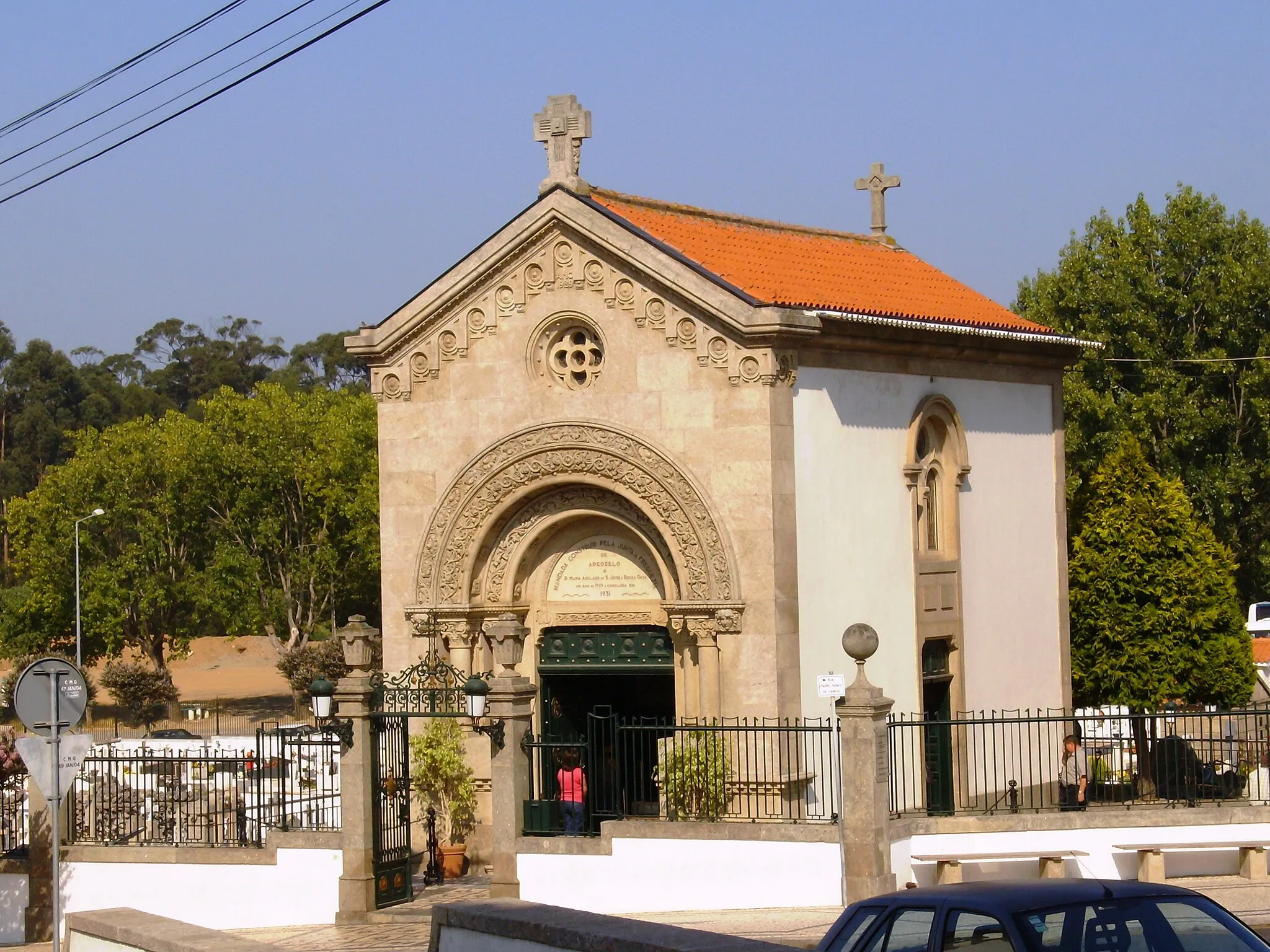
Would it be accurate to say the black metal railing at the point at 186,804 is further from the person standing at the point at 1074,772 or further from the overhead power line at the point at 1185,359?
the overhead power line at the point at 1185,359

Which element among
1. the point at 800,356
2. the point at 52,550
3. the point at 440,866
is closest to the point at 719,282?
the point at 800,356

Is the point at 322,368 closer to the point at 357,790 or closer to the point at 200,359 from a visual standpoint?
the point at 200,359

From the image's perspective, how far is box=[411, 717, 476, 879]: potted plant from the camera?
2164cm

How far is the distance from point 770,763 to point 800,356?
453 centimetres

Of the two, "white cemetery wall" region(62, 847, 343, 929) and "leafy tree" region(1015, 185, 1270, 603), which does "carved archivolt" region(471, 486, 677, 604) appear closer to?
"white cemetery wall" region(62, 847, 343, 929)

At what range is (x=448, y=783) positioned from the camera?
858 inches

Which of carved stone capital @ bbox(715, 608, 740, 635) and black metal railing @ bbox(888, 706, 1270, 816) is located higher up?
carved stone capital @ bbox(715, 608, 740, 635)

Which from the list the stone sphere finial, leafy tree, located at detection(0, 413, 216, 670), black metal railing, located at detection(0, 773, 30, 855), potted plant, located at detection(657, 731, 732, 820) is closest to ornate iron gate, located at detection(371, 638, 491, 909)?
potted plant, located at detection(657, 731, 732, 820)

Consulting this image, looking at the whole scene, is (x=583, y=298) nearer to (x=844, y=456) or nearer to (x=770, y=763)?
(x=844, y=456)

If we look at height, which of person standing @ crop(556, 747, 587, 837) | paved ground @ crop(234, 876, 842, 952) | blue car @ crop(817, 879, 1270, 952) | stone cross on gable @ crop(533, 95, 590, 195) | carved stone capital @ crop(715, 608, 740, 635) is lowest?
paved ground @ crop(234, 876, 842, 952)

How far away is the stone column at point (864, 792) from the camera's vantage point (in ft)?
56.4

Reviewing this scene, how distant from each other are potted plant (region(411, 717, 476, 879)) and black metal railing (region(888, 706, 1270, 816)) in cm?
504

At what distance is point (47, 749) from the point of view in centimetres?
1419

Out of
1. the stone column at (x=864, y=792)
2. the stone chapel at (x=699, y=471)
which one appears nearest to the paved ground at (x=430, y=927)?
the stone column at (x=864, y=792)
